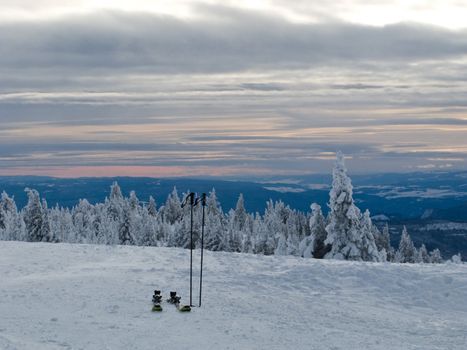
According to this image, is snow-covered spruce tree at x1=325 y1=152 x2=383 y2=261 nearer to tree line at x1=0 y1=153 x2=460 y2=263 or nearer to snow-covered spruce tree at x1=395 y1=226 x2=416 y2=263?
tree line at x1=0 y1=153 x2=460 y2=263

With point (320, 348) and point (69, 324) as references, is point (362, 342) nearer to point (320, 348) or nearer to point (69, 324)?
point (320, 348)

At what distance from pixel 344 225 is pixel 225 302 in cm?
2550

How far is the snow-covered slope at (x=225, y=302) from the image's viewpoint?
15469 millimetres

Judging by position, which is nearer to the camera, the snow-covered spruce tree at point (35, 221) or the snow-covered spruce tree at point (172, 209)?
the snow-covered spruce tree at point (35, 221)

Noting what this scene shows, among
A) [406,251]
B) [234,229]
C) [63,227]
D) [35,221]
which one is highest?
[35,221]

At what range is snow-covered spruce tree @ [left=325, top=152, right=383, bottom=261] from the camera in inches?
1688

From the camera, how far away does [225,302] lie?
19484 mm

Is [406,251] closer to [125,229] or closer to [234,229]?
[234,229]

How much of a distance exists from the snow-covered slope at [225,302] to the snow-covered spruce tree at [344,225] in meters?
16.3

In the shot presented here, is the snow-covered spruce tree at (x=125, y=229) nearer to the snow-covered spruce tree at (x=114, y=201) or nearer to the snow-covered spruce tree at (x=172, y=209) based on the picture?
the snow-covered spruce tree at (x=114, y=201)

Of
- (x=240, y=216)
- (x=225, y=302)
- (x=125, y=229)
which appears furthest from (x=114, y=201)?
(x=225, y=302)

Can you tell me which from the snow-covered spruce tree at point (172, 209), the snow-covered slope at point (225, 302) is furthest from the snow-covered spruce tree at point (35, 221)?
the snow-covered spruce tree at point (172, 209)

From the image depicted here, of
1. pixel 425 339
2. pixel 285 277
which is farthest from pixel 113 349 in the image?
pixel 285 277

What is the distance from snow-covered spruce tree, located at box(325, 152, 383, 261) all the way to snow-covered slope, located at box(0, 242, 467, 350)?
16.3 metres
